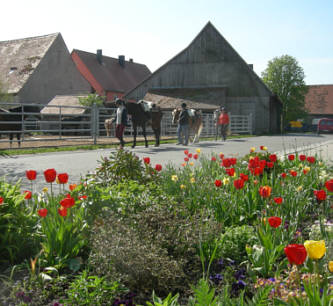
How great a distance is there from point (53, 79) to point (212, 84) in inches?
590

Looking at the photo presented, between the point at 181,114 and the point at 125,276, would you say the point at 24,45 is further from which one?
the point at 125,276

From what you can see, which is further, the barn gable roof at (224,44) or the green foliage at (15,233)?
the barn gable roof at (224,44)

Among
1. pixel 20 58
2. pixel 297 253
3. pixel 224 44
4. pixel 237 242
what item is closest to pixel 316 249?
pixel 297 253

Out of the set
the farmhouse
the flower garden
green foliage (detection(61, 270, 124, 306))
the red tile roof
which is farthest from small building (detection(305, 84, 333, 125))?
green foliage (detection(61, 270, 124, 306))

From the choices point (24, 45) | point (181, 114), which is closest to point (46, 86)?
point (24, 45)

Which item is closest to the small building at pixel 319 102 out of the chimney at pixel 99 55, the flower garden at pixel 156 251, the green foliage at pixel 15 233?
the chimney at pixel 99 55

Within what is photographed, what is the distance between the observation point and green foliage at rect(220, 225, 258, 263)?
10.3 ft

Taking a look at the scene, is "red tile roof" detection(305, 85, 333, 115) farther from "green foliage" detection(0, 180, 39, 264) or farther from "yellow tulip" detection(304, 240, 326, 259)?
"yellow tulip" detection(304, 240, 326, 259)

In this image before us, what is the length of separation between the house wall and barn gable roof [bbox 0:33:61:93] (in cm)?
44

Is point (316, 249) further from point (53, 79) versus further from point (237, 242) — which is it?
point (53, 79)

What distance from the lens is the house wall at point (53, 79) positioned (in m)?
38.3

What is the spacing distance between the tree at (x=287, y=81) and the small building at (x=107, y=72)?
19.7 metres

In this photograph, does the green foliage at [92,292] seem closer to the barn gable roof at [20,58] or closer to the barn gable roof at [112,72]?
the barn gable roof at [20,58]

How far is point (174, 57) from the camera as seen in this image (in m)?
40.4
